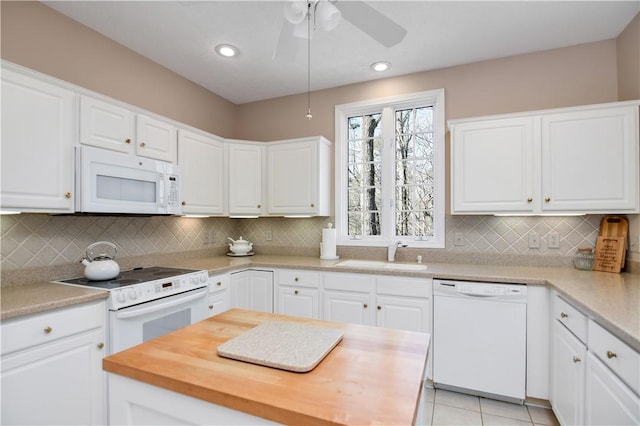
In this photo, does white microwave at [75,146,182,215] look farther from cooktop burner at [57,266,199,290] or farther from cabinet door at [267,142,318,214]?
cabinet door at [267,142,318,214]

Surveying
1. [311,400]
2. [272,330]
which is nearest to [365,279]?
[272,330]

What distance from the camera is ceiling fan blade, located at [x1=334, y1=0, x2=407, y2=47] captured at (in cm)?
144

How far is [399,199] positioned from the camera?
→ 3.29 m

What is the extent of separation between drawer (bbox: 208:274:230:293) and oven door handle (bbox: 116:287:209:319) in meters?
0.08

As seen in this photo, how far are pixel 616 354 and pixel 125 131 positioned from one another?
301 centimetres

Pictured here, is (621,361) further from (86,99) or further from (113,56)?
(113,56)

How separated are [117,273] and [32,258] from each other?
495 mm

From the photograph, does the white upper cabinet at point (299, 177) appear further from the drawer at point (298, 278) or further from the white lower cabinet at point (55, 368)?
the white lower cabinet at point (55, 368)

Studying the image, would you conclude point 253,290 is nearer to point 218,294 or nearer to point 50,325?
point 218,294

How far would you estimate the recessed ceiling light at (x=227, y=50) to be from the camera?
2650mm

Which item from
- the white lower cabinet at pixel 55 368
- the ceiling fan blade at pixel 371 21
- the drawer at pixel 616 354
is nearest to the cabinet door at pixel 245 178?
the white lower cabinet at pixel 55 368

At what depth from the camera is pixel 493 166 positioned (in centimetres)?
254

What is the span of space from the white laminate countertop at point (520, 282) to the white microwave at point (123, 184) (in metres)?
0.55

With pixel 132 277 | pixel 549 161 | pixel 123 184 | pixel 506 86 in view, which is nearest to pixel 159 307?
pixel 132 277
